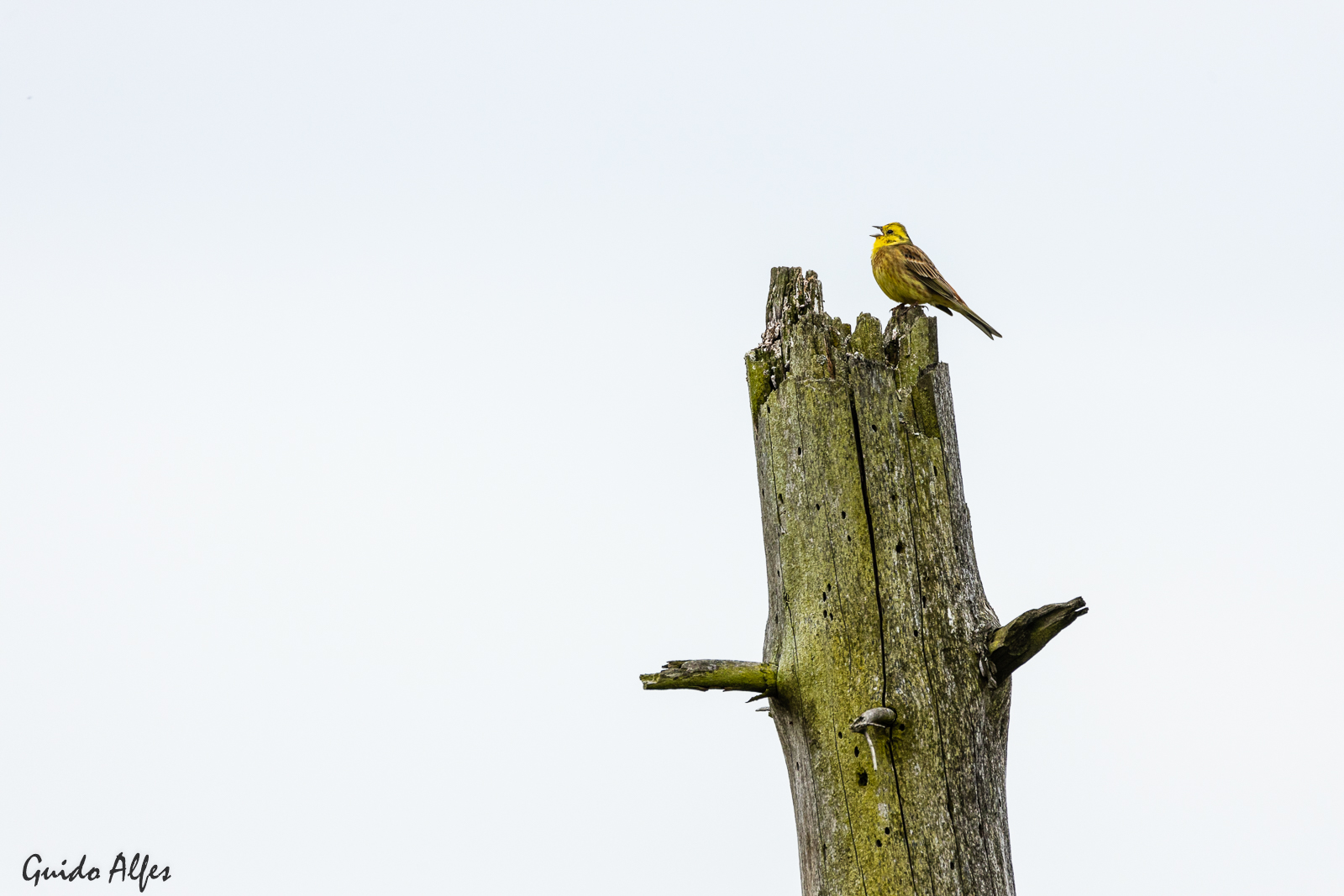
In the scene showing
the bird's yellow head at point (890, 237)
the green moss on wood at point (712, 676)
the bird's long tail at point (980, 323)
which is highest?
the bird's yellow head at point (890, 237)

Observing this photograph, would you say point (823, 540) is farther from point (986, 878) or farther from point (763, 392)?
point (986, 878)

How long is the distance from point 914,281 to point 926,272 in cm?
8

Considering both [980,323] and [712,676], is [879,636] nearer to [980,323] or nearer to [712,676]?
[712,676]

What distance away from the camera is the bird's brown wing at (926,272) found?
262 inches

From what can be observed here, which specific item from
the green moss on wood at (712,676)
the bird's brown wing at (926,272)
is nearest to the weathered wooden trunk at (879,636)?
the green moss on wood at (712,676)

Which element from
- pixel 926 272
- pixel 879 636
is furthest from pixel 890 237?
pixel 879 636

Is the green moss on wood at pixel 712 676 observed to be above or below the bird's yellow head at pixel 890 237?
below

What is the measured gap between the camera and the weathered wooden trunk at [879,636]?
376 centimetres

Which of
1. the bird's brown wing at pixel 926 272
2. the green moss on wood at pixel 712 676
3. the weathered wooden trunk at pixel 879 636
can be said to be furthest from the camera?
the bird's brown wing at pixel 926 272

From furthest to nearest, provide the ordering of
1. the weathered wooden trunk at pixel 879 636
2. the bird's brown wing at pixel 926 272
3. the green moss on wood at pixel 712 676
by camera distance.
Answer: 1. the bird's brown wing at pixel 926 272
2. the green moss on wood at pixel 712 676
3. the weathered wooden trunk at pixel 879 636

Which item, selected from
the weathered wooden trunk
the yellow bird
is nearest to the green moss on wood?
the weathered wooden trunk

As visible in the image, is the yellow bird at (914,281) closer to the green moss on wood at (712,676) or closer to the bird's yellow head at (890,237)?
the bird's yellow head at (890,237)

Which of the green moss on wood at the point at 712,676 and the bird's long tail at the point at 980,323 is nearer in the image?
the green moss on wood at the point at 712,676

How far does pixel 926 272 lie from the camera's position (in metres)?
6.70
